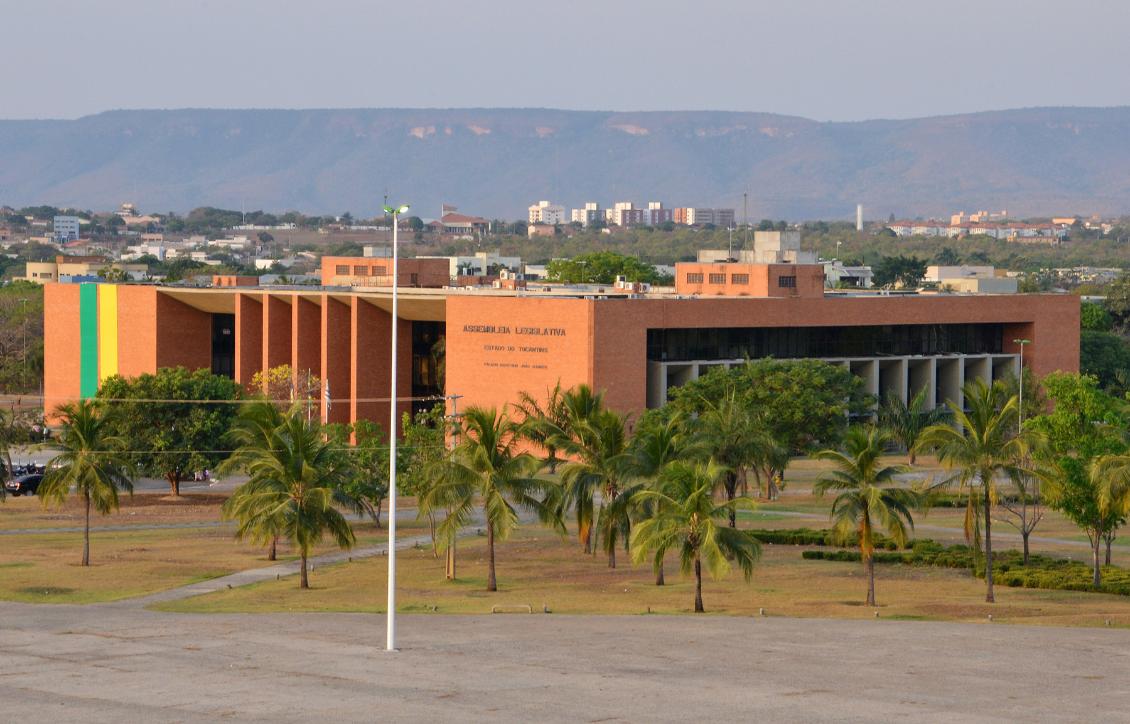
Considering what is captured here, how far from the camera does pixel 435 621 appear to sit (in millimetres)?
43531

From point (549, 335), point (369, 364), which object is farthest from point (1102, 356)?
point (369, 364)

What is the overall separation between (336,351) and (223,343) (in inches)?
709

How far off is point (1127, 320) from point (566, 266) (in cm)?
5032

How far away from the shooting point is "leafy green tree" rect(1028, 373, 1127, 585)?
51.8 meters

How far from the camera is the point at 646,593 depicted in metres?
51.0

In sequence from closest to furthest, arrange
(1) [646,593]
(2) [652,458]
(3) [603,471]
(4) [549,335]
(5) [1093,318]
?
1. (1) [646,593]
2. (2) [652,458]
3. (3) [603,471]
4. (4) [549,335]
5. (5) [1093,318]

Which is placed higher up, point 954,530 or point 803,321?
point 803,321

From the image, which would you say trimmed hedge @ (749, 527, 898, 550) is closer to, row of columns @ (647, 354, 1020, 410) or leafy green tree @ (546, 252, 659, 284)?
row of columns @ (647, 354, 1020, 410)

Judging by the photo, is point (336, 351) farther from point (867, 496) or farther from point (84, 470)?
point (867, 496)

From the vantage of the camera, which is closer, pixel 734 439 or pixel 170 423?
pixel 734 439

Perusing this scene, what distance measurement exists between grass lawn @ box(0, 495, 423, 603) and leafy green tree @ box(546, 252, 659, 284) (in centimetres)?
8993

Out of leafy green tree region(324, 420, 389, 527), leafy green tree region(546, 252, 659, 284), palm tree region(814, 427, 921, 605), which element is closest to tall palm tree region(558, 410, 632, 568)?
palm tree region(814, 427, 921, 605)

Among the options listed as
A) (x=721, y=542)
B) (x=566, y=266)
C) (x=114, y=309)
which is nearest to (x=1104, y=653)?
(x=721, y=542)

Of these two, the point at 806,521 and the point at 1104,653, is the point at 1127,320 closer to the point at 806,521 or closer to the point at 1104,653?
the point at 806,521
